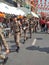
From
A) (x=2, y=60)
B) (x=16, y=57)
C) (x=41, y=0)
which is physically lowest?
(x=41, y=0)

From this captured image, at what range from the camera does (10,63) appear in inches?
419

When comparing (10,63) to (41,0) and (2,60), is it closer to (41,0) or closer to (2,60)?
(2,60)

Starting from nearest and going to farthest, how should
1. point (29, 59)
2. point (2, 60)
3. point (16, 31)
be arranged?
1. point (2, 60)
2. point (29, 59)
3. point (16, 31)

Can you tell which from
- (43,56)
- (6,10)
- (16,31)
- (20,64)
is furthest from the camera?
(6,10)

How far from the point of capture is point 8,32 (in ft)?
82.1

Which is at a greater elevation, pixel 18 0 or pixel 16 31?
pixel 16 31

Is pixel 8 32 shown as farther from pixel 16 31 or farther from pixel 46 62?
pixel 46 62

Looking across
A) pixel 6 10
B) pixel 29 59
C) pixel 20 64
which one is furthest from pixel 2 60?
pixel 6 10

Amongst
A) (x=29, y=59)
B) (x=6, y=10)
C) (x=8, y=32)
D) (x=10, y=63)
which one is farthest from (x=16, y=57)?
(x=8, y=32)

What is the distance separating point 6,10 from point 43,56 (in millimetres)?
9419

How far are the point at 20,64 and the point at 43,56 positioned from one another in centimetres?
218

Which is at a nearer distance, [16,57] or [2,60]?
[2,60]

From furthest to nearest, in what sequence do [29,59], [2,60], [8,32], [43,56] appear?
[8,32]
[43,56]
[29,59]
[2,60]

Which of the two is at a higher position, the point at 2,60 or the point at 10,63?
the point at 2,60
